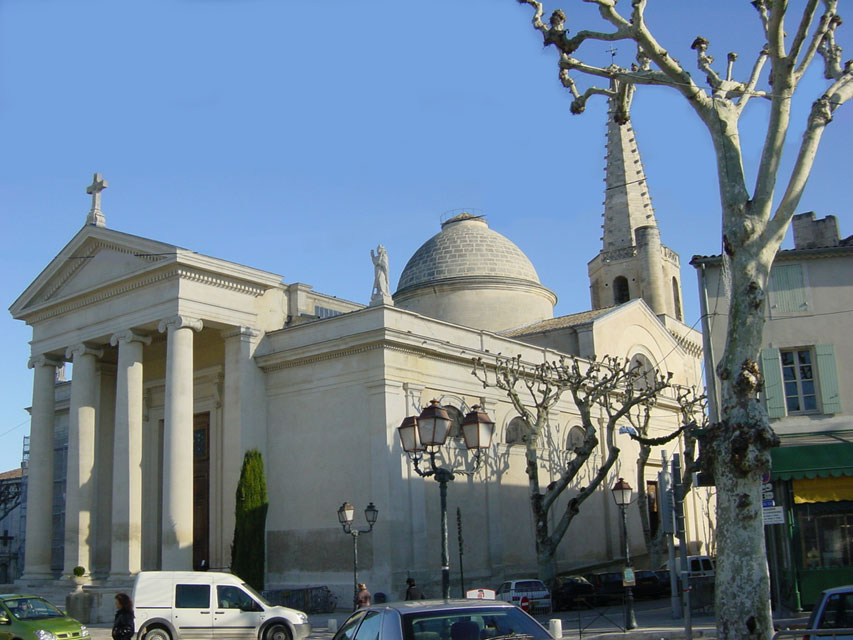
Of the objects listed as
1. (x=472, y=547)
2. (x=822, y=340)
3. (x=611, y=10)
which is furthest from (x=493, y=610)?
(x=472, y=547)

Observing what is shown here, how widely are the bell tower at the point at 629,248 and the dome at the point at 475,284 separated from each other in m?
6.94

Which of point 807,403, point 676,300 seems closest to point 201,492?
point 807,403

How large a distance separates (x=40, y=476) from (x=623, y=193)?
112 ft

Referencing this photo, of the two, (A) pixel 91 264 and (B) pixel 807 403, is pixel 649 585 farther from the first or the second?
(A) pixel 91 264

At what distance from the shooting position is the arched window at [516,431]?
34.4 metres

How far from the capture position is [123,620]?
16234 mm

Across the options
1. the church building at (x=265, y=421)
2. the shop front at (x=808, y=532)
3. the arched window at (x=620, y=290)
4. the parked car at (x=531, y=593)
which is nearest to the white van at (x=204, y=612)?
the parked car at (x=531, y=593)

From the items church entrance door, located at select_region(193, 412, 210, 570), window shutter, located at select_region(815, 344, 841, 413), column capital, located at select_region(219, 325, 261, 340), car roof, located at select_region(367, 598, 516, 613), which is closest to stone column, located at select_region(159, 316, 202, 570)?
column capital, located at select_region(219, 325, 261, 340)

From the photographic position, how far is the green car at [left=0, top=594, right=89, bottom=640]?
1794 cm

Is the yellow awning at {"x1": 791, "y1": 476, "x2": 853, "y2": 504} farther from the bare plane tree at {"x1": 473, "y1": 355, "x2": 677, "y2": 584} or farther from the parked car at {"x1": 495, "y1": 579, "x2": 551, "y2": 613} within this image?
the parked car at {"x1": 495, "y1": 579, "x2": 551, "y2": 613}

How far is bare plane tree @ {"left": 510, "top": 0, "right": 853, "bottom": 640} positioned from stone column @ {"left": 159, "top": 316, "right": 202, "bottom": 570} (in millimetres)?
18746

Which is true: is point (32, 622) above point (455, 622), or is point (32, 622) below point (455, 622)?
below

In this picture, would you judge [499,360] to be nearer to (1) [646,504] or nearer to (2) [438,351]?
(2) [438,351]

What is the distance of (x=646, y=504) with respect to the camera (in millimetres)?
36844
